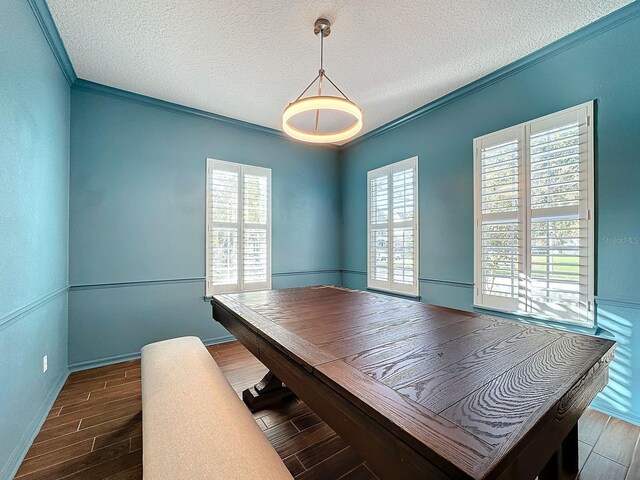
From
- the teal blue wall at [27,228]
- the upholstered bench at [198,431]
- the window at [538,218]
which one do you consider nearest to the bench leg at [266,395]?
the upholstered bench at [198,431]

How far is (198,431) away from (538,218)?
2.87m

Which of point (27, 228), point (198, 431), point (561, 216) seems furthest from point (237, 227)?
point (561, 216)

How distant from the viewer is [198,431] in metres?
1.13

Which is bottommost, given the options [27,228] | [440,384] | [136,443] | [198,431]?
[136,443]

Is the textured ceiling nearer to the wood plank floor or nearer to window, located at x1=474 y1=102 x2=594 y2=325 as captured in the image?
window, located at x1=474 y1=102 x2=594 y2=325

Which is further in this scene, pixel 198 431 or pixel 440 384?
pixel 198 431

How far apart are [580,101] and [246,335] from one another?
303 cm

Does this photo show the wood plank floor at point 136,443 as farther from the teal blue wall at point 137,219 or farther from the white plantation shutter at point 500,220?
the white plantation shutter at point 500,220

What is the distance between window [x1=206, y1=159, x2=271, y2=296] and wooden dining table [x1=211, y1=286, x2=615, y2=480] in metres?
2.08

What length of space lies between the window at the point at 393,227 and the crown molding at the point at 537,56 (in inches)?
23.7

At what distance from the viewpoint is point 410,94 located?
3.14 metres

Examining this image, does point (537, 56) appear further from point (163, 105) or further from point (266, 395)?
point (163, 105)

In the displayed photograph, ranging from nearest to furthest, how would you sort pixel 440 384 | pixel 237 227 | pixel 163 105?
pixel 440 384, pixel 163 105, pixel 237 227

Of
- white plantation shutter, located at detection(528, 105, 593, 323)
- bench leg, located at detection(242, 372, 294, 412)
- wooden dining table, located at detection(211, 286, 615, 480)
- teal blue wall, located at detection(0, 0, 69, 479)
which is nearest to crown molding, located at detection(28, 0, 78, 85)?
teal blue wall, located at detection(0, 0, 69, 479)
